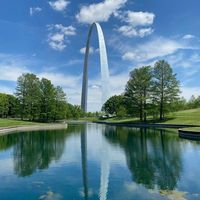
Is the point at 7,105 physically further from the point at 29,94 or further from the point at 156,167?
the point at 156,167

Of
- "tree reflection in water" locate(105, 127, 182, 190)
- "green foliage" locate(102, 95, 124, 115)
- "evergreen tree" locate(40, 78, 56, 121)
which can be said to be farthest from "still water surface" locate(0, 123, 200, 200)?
"green foliage" locate(102, 95, 124, 115)

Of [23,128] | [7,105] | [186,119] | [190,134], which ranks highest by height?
[7,105]

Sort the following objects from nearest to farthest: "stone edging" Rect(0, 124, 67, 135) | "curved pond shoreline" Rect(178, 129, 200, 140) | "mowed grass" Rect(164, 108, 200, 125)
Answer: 1. "curved pond shoreline" Rect(178, 129, 200, 140)
2. "stone edging" Rect(0, 124, 67, 135)
3. "mowed grass" Rect(164, 108, 200, 125)

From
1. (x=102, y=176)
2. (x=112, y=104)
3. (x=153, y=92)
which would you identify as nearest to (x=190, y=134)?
(x=102, y=176)

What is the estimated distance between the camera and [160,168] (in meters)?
15.2

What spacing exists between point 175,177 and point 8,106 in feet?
281

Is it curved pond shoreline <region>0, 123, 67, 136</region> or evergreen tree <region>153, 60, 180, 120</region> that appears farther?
evergreen tree <region>153, 60, 180, 120</region>

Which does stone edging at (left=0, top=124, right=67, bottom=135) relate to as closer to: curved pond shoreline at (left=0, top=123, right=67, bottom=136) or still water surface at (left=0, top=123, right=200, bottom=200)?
curved pond shoreline at (left=0, top=123, right=67, bottom=136)

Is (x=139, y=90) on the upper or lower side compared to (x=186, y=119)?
upper

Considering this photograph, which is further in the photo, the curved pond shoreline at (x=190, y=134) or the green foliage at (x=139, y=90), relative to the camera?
the green foliage at (x=139, y=90)

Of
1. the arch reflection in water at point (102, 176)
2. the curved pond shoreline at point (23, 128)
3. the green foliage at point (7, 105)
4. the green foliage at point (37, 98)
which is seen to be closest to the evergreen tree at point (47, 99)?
the green foliage at point (37, 98)

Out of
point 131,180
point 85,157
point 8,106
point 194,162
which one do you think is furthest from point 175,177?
point 8,106

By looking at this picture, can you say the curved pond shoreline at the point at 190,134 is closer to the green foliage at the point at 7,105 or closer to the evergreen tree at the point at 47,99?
the evergreen tree at the point at 47,99

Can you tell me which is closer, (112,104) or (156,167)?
(156,167)
